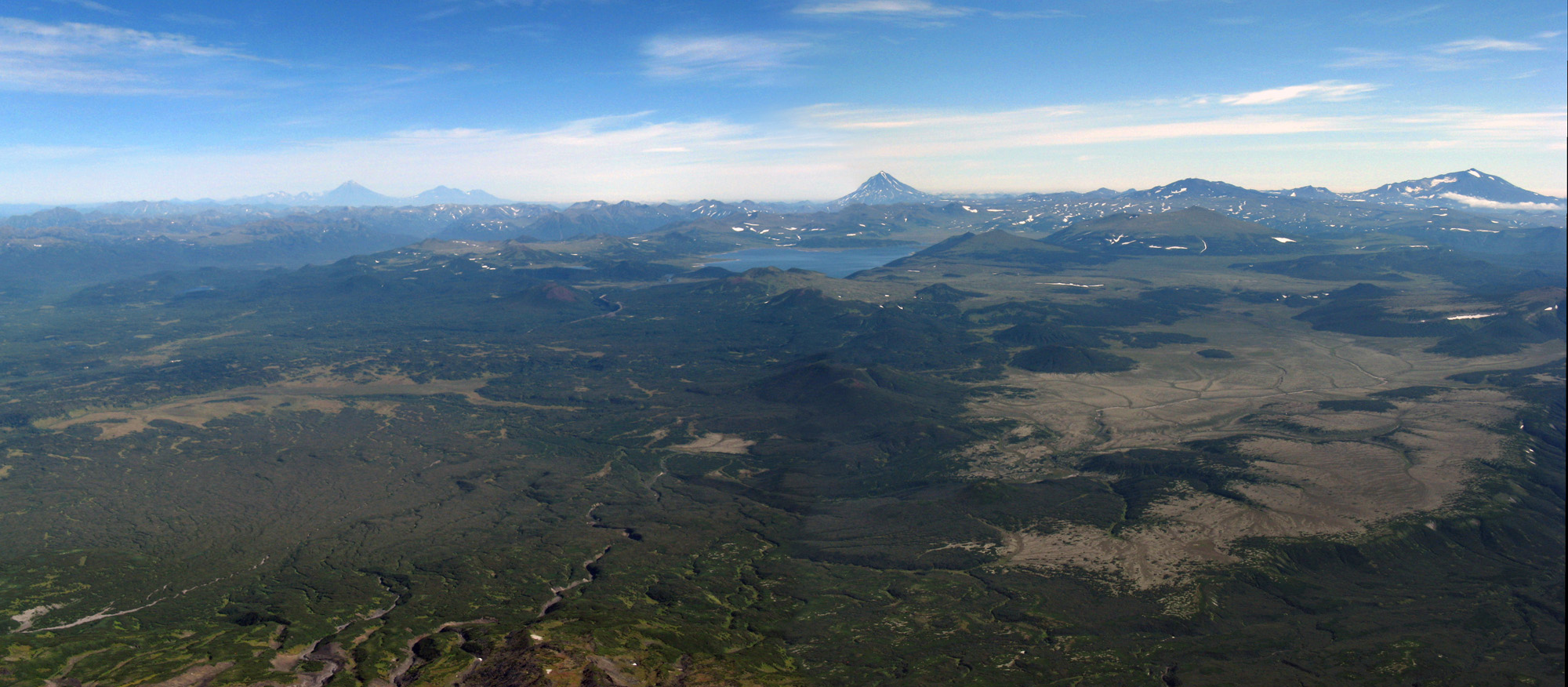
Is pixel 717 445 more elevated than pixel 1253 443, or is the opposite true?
pixel 1253 443

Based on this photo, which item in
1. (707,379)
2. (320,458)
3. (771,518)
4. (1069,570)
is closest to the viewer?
(1069,570)

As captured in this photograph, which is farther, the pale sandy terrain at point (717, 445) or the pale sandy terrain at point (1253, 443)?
the pale sandy terrain at point (717, 445)

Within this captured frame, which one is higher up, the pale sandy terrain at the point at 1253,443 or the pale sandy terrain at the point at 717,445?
the pale sandy terrain at the point at 1253,443

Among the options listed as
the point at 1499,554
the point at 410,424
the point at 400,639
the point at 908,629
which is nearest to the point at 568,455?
the point at 410,424

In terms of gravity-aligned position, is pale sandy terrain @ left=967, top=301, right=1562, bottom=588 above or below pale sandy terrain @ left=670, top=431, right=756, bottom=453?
above

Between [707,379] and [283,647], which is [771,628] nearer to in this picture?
[283,647]

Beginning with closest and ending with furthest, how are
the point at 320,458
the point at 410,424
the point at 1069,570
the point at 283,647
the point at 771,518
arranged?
the point at 283,647 < the point at 1069,570 < the point at 771,518 < the point at 320,458 < the point at 410,424

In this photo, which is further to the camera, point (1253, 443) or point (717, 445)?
point (717, 445)

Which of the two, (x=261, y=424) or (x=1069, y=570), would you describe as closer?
(x=1069, y=570)

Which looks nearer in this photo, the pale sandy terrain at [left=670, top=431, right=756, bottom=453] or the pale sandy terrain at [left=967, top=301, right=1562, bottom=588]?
the pale sandy terrain at [left=967, top=301, right=1562, bottom=588]
